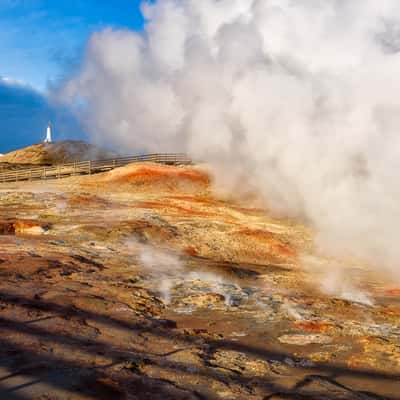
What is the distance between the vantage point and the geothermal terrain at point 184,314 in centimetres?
384

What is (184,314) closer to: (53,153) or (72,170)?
(72,170)

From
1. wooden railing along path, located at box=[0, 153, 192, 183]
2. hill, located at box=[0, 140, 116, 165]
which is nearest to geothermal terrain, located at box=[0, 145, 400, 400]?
wooden railing along path, located at box=[0, 153, 192, 183]

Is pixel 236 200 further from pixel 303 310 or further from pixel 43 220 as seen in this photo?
pixel 303 310

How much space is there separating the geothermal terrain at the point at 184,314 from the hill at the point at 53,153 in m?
23.6

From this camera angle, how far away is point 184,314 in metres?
5.57

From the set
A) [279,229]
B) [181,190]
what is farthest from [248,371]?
[181,190]

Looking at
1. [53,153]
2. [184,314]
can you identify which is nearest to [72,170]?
[53,153]

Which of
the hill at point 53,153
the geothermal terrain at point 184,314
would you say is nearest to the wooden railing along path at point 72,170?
the hill at point 53,153

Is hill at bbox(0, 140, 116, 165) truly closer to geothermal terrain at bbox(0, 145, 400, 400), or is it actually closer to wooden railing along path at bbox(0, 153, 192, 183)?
wooden railing along path at bbox(0, 153, 192, 183)

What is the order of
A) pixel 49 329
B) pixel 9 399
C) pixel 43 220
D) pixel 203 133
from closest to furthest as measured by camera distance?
pixel 9 399 → pixel 49 329 → pixel 43 220 → pixel 203 133

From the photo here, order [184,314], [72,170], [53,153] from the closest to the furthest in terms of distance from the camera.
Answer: [184,314], [72,170], [53,153]

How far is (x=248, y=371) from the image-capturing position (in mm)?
4105

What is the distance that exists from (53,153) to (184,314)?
3273cm

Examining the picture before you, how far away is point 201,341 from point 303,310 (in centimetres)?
161
